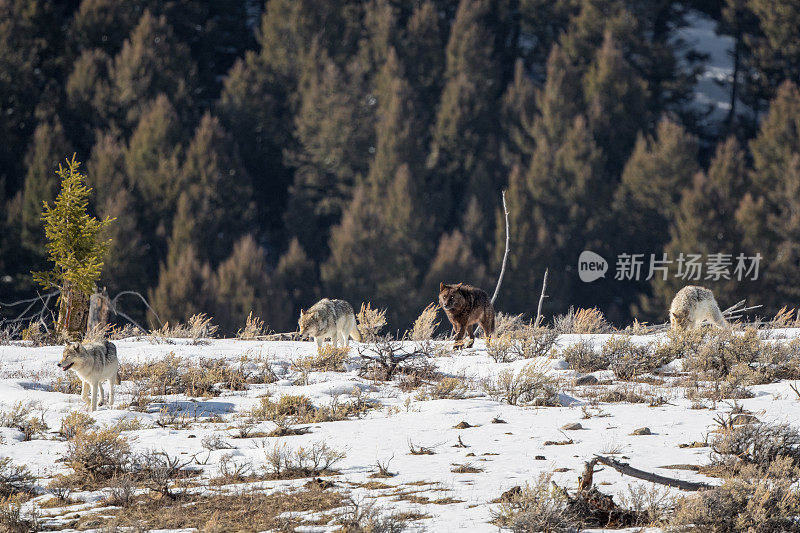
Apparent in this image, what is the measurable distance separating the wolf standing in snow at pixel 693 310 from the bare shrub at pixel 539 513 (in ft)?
23.6

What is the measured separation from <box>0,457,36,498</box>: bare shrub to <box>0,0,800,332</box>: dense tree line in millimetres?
34525

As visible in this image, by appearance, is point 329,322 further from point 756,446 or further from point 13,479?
point 756,446

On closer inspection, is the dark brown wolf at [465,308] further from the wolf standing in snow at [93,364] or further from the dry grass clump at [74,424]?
the dry grass clump at [74,424]

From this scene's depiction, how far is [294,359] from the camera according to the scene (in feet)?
40.4

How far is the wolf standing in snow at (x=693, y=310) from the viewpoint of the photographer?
1296 cm

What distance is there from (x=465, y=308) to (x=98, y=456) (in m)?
6.39

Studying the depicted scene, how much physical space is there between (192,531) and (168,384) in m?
4.51

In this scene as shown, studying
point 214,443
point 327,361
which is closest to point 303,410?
point 214,443

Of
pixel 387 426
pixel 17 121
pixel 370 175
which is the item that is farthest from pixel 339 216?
pixel 387 426

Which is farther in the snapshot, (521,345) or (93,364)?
(521,345)

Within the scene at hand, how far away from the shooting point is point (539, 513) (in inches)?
238

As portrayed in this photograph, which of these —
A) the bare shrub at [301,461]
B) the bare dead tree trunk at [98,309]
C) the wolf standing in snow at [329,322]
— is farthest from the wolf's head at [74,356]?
the bare dead tree trunk at [98,309]

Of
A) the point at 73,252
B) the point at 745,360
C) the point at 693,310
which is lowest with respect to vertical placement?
the point at 745,360

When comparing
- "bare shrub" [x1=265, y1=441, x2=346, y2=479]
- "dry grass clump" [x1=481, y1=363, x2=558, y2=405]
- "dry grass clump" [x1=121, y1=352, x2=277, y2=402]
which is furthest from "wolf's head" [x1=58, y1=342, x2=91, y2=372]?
"dry grass clump" [x1=481, y1=363, x2=558, y2=405]
